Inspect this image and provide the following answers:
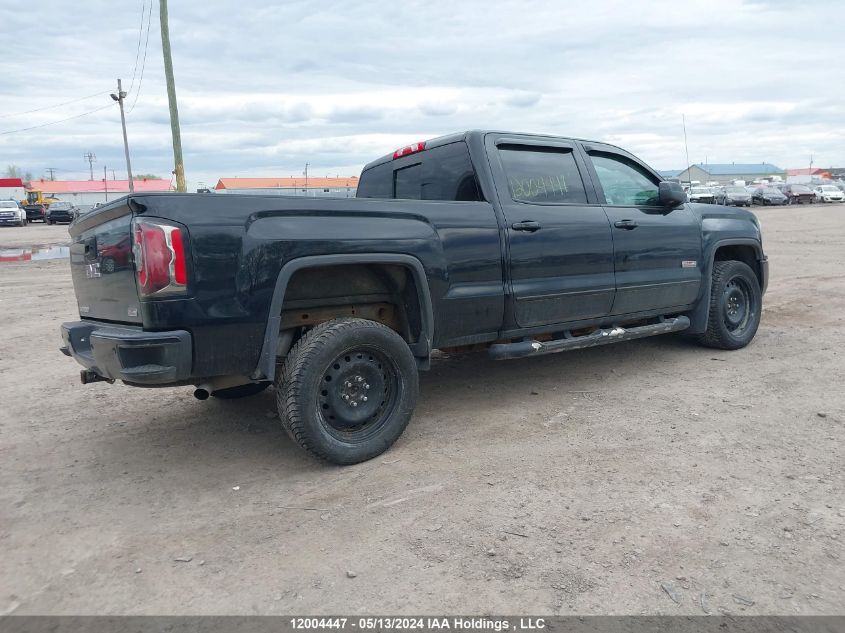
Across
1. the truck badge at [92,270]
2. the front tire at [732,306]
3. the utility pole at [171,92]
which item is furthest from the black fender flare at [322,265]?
the utility pole at [171,92]

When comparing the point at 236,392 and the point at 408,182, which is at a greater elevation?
the point at 408,182

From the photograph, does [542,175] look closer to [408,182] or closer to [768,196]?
[408,182]

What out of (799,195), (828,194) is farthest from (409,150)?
(828,194)

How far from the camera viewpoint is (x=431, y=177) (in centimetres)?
508

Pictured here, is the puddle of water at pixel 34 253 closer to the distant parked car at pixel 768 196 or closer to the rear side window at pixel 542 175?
the rear side window at pixel 542 175

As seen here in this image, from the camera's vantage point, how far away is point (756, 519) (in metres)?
3.06

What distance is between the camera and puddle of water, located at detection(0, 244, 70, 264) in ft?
57.5

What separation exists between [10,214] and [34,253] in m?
22.2

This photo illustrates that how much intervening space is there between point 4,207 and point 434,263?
1631 inches

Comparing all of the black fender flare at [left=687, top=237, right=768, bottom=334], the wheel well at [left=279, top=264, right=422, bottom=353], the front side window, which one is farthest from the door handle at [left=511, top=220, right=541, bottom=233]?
the black fender flare at [left=687, top=237, right=768, bottom=334]

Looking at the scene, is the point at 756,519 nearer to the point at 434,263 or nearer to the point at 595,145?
the point at 434,263

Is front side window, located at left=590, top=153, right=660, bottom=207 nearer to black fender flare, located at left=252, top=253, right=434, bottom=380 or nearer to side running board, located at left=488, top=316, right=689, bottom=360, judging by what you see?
side running board, located at left=488, top=316, right=689, bottom=360

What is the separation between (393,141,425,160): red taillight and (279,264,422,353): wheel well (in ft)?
4.87

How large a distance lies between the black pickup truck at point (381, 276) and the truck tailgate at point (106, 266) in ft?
0.05
